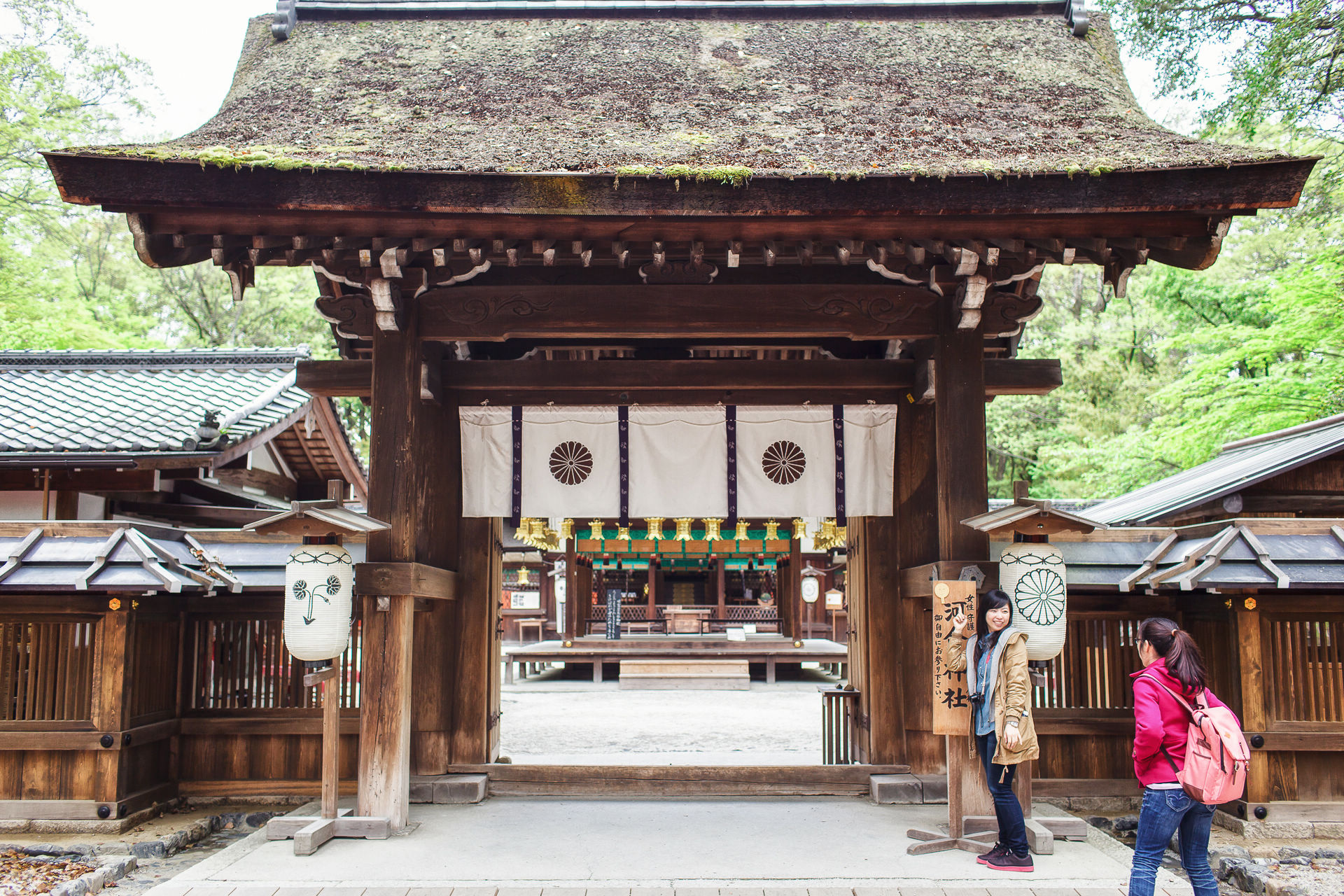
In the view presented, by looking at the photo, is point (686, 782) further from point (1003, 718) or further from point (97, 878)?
point (97, 878)

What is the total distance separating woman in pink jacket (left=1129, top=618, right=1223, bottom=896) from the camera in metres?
4.02

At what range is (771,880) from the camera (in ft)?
16.3

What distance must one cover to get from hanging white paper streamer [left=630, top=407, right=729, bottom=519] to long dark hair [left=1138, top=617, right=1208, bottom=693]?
3442 millimetres

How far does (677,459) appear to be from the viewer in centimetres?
704

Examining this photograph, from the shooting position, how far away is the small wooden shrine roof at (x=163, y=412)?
9039 mm

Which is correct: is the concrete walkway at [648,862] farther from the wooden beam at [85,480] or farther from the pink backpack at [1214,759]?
the wooden beam at [85,480]

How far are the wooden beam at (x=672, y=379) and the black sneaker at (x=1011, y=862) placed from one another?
3.36m

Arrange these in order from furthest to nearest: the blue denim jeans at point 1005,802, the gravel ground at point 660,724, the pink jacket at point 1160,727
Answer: the gravel ground at point 660,724
the blue denim jeans at point 1005,802
the pink jacket at point 1160,727

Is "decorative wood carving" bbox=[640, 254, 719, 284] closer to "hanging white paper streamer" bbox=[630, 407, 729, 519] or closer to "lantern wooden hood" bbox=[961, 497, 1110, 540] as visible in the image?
"hanging white paper streamer" bbox=[630, 407, 729, 519]

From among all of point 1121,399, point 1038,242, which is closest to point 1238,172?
point 1038,242

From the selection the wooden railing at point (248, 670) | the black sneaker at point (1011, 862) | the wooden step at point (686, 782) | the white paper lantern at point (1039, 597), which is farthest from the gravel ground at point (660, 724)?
the white paper lantern at point (1039, 597)

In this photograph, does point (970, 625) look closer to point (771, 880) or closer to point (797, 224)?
point (771, 880)

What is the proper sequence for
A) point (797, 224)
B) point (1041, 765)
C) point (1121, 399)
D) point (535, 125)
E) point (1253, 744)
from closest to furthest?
1. point (797, 224)
2. point (535, 125)
3. point (1253, 744)
4. point (1041, 765)
5. point (1121, 399)

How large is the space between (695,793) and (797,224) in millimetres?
4520
